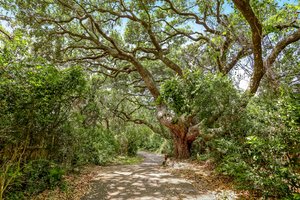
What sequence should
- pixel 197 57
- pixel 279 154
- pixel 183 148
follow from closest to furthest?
pixel 279 154
pixel 183 148
pixel 197 57

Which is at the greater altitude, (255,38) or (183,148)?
(255,38)

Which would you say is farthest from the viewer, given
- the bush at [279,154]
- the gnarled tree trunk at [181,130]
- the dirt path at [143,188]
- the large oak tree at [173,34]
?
the gnarled tree trunk at [181,130]

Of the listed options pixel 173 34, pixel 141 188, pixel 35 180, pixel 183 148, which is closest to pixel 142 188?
pixel 141 188

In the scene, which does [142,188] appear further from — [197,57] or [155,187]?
[197,57]

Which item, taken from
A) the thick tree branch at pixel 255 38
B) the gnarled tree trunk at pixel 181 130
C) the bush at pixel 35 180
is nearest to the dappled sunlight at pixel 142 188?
the bush at pixel 35 180

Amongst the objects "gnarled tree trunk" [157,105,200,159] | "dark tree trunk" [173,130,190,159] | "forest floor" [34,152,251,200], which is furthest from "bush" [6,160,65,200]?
"dark tree trunk" [173,130,190,159]

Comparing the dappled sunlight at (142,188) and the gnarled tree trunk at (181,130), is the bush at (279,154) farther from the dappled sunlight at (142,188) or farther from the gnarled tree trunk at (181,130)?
the gnarled tree trunk at (181,130)

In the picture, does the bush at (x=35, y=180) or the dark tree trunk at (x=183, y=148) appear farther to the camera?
the dark tree trunk at (x=183, y=148)

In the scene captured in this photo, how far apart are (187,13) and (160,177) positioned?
292 inches

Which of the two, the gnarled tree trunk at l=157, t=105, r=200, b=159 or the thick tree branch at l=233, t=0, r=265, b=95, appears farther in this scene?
the gnarled tree trunk at l=157, t=105, r=200, b=159

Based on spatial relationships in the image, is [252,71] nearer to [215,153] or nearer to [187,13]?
[215,153]

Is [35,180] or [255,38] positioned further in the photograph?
[255,38]

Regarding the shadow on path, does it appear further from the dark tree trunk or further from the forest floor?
the dark tree trunk

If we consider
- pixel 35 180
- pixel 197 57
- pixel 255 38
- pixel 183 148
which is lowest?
pixel 35 180
